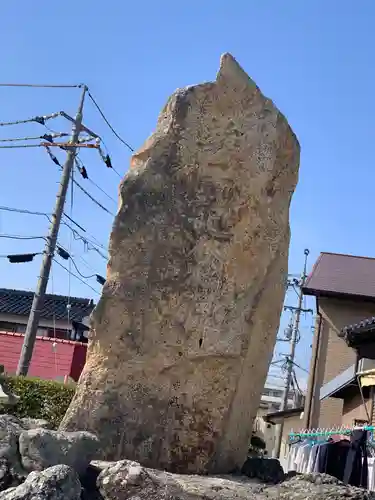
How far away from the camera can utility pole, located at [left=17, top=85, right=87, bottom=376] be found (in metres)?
13.9

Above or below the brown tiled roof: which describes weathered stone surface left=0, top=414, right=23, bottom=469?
below

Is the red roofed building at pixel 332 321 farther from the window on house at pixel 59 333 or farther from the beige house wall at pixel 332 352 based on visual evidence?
the window on house at pixel 59 333

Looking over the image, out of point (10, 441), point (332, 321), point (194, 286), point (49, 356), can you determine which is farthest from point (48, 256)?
point (10, 441)

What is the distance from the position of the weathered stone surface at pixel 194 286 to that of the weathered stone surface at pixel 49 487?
1193 mm

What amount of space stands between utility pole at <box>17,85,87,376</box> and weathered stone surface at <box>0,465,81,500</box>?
10.7 meters

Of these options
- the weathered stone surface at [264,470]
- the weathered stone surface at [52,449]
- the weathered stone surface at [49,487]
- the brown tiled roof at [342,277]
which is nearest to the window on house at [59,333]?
the brown tiled roof at [342,277]

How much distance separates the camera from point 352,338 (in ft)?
40.9

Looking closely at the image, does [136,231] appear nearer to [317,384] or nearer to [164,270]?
[164,270]

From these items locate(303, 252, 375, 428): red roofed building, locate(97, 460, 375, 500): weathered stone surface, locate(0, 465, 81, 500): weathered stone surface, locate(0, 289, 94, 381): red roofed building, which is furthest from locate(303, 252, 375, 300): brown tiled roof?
locate(0, 465, 81, 500): weathered stone surface

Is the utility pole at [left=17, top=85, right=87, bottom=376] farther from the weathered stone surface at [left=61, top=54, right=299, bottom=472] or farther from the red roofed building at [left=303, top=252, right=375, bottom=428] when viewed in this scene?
the weathered stone surface at [left=61, top=54, right=299, bottom=472]

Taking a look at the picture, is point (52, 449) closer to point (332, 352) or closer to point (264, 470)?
point (264, 470)

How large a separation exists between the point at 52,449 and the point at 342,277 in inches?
635

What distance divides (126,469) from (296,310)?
91.4ft

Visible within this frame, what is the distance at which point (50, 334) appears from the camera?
2427cm
